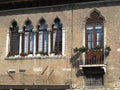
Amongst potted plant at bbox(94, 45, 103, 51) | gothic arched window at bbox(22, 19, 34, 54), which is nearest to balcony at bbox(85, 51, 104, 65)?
potted plant at bbox(94, 45, 103, 51)

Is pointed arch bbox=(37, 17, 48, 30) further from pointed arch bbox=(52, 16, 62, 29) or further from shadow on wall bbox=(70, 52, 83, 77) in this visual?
shadow on wall bbox=(70, 52, 83, 77)

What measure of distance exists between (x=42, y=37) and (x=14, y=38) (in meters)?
1.81

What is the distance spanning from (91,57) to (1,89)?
5.53 meters

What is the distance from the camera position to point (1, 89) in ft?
76.0

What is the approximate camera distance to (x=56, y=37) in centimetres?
2278

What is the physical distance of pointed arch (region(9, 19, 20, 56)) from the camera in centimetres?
2370

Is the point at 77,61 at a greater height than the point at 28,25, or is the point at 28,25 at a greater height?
the point at 28,25

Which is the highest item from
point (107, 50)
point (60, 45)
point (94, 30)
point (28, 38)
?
point (94, 30)

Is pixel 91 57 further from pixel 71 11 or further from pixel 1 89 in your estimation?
pixel 1 89

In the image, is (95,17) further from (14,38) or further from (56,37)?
(14,38)

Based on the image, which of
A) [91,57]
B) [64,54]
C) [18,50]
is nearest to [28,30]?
[18,50]

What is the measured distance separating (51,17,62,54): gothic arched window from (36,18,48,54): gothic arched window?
45cm

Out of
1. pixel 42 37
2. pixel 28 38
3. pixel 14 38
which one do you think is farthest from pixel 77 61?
pixel 14 38

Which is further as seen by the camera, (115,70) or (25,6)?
(25,6)
